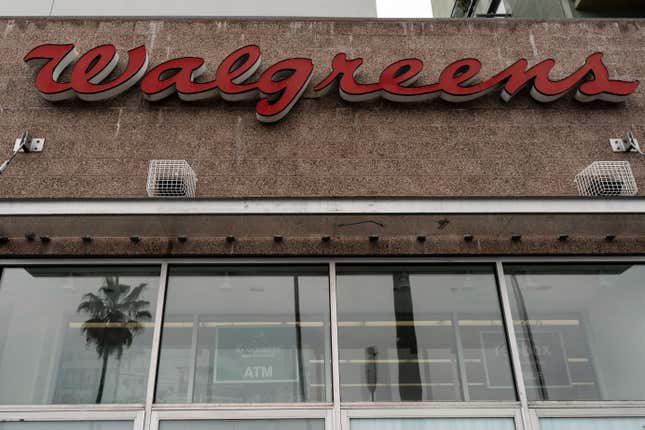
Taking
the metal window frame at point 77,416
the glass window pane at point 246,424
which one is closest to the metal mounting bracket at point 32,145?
the metal window frame at point 77,416

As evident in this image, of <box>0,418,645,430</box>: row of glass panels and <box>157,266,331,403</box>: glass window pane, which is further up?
<box>157,266,331,403</box>: glass window pane

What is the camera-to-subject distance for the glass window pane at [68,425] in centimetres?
552

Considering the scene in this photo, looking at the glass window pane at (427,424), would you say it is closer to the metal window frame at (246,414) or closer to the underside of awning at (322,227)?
the metal window frame at (246,414)

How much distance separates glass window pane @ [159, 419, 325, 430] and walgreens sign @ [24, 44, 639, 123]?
3.86m

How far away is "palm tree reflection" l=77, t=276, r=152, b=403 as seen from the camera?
19.8 ft

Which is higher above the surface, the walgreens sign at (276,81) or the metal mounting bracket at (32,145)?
the walgreens sign at (276,81)

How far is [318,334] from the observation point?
612 cm

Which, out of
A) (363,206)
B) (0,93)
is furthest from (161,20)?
(363,206)

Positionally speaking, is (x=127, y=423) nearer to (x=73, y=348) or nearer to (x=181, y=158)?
(x=73, y=348)

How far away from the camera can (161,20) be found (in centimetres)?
808

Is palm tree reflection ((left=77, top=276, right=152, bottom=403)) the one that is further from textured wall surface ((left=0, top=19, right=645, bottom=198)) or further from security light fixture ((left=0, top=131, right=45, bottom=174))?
security light fixture ((left=0, top=131, right=45, bottom=174))

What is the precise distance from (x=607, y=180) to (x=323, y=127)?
3771 mm

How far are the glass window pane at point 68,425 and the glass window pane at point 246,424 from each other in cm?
42

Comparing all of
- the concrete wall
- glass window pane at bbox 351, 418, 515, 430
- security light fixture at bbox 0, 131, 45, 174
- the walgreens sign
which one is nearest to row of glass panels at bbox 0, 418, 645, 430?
glass window pane at bbox 351, 418, 515, 430
